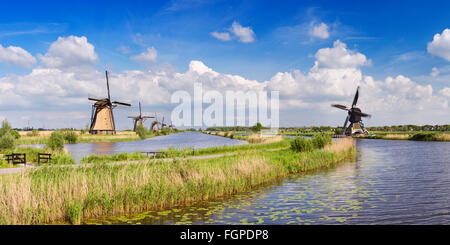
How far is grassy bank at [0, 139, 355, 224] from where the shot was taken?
372 inches

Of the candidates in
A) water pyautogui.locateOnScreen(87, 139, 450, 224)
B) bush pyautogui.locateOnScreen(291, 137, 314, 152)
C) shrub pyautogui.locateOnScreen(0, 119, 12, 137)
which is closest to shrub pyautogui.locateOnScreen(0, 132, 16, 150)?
shrub pyautogui.locateOnScreen(0, 119, 12, 137)

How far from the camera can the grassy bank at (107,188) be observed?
946 centimetres

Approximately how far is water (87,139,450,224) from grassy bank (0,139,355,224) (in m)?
0.59

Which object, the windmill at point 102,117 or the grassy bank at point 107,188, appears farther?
the windmill at point 102,117

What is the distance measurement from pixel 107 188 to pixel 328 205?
29.9 ft

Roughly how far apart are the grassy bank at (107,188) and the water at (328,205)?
594 millimetres

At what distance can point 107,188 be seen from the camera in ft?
36.8

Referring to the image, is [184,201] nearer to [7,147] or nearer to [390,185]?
[390,185]

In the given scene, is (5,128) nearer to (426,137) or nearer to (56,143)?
(56,143)

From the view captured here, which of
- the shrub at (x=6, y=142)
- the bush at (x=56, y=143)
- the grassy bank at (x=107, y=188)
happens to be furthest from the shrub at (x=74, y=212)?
the shrub at (x=6, y=142)

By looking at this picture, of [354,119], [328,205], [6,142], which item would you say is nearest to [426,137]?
[354,119]

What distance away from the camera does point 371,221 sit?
10320 millimetres

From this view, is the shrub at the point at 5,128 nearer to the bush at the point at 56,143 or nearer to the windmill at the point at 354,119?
the bush at the point at 56,143
